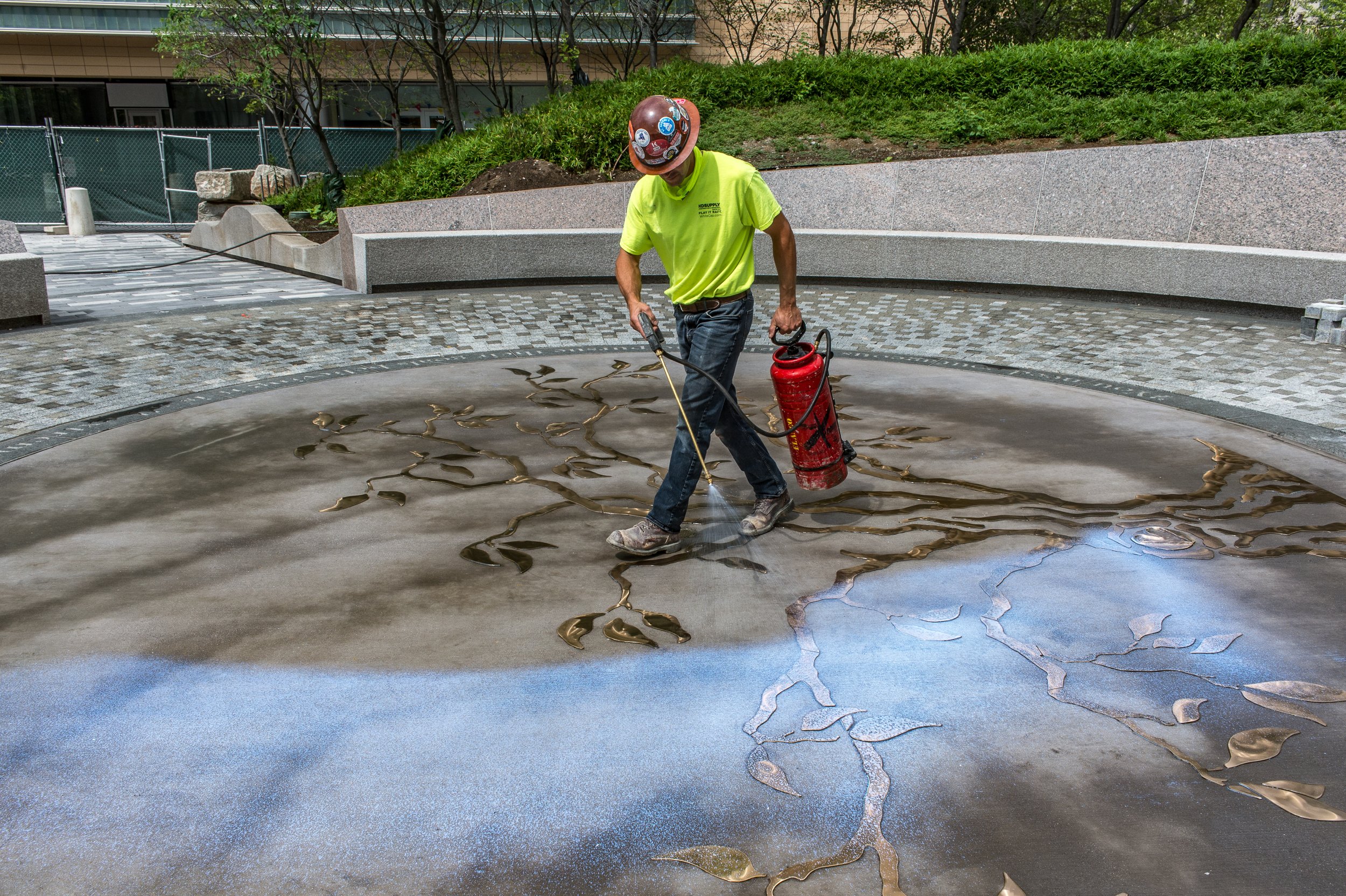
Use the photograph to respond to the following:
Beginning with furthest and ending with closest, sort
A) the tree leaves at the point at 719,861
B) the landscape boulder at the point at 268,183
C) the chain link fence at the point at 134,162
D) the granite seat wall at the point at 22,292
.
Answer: the chain link fence at the point at 134,162 → the landscape boulder at the point at 268,183 → the granite seat wall at the point at 22,292 → the tree leaves at the point at 719,861

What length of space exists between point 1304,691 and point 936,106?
11.7 meters

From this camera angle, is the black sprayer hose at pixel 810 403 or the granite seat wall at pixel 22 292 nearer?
the black sprayer hose at pixel 810 403

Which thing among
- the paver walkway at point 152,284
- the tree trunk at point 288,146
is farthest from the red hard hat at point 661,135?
the tree trunk at point 288,146

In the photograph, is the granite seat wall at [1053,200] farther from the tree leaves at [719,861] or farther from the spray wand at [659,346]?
the tree leaves at [719,861]

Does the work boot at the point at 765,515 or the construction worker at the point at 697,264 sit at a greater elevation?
the construction worker at the point at 697,264

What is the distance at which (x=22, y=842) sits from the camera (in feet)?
8.43

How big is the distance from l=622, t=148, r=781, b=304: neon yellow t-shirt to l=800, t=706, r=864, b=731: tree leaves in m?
1.84

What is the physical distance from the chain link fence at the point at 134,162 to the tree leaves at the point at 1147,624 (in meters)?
20.3

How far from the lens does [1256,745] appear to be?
2912 mm

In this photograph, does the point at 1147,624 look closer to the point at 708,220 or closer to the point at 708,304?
the point at 708,304

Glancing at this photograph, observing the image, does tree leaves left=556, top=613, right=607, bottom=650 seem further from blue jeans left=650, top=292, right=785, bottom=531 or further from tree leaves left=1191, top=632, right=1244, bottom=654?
tree leaves left=1191, top=632, right=1244, bottom=654

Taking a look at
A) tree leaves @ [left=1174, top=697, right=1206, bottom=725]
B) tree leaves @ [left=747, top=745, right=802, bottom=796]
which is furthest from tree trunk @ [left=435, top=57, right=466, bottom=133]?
tree leaves @ [left=1174, top=697, right=1206, bottom=725]

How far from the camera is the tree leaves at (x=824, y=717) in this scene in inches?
120

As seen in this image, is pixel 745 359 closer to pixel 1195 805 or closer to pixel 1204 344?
pixel 1204 344
